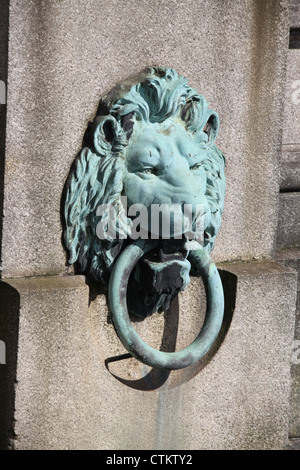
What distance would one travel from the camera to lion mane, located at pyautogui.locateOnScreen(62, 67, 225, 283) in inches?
105

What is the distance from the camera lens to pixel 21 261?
105 inches

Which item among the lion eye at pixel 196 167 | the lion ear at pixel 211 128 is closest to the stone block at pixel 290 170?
the lion ear at pixel 211 128

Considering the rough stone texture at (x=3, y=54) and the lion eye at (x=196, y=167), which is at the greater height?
the rough stone texture at (x=3, y=54)

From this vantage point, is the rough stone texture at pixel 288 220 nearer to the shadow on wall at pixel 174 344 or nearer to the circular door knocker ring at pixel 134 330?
the shadow on wall at pixel 174 344

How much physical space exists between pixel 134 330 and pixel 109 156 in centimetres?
57

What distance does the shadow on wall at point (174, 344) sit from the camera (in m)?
2.97

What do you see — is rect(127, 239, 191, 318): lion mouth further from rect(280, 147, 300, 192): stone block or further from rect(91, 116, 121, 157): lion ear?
rect(280, 147, 300, 192): stone block

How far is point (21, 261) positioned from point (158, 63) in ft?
2.64

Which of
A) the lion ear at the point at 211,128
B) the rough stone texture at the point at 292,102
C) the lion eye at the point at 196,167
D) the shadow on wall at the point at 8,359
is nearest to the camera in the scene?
the shadow on wall at the point at 8,359

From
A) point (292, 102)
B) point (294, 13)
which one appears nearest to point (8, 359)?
point (292, 102)

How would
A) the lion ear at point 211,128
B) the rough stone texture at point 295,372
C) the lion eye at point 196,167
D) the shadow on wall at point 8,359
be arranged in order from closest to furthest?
the shadow on wall at point 8,359
the lion eye at point 196,167
the lion ear at point 211,128
the rough stone texture at point 295,372

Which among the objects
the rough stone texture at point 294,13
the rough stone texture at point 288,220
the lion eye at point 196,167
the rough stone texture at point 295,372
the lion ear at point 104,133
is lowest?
the rough stone texture at point 295,372

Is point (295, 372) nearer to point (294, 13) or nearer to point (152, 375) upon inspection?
point (152, 375)

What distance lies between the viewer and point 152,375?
2.98 metres
